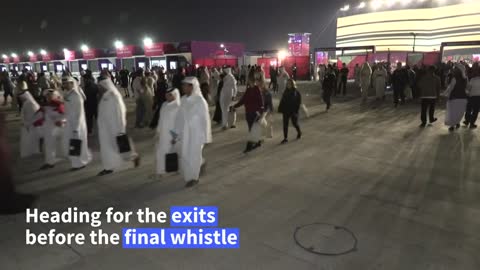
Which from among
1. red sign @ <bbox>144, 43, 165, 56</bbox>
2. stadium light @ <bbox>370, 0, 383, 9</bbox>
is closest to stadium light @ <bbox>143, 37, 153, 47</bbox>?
red sign @ <bbox>144, 43, 165, 56</bbox>

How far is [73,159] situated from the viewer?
6.84 meters

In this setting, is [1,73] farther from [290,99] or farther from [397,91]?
[397,91]

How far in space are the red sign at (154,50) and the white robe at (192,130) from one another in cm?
3137

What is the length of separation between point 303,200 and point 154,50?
33658mm

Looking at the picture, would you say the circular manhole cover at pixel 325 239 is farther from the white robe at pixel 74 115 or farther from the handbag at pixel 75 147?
the white robe at pixel 74 115

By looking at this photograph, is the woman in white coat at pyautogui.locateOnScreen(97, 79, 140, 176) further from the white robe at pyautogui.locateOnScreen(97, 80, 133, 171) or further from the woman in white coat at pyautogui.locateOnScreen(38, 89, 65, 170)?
the woman in white coat at pyautogui.locateOnScreen(38, 89, 65, 170)

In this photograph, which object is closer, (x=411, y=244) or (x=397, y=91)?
(x=411, y=244)

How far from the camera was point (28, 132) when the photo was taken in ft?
26.0

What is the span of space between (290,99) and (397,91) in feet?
28.1

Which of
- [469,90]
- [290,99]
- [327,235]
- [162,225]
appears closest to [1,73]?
[290,99]

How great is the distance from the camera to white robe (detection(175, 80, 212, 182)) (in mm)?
5637

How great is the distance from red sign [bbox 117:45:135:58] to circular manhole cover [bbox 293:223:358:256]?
37.8 m

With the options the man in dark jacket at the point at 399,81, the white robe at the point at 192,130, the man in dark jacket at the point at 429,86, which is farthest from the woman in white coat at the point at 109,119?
the man in dark jacket at the point at 399,81

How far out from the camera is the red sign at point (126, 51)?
38.5 m
